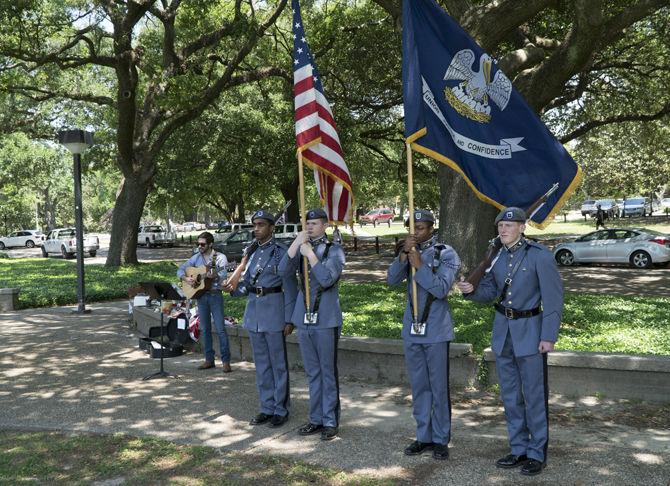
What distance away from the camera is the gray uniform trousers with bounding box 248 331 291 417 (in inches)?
247

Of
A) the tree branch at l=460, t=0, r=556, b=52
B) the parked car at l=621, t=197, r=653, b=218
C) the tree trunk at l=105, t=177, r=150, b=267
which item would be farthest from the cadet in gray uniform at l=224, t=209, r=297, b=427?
the parked car at l=621, t=197, r=653, b=218

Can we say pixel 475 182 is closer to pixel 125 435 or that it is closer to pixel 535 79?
pixel 125 435

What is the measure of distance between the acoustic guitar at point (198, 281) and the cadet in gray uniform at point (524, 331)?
4135 millimetres

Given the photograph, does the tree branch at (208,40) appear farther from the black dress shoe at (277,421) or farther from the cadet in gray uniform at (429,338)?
the cadet in gray uniform at (429,338)

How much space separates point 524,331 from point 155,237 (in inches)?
1923

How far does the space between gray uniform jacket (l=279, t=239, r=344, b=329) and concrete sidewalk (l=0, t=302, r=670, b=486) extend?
1046 millimetres

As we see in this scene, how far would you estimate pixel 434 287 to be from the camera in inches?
208

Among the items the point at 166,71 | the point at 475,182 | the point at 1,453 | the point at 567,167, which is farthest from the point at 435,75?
the point at 166,71

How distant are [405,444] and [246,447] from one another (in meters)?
1.39

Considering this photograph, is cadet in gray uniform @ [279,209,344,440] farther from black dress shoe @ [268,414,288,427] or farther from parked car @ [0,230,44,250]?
parked car @ [0,230,44,250]

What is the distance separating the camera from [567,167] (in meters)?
5.92

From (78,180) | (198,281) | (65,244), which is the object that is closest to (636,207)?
(65,244)

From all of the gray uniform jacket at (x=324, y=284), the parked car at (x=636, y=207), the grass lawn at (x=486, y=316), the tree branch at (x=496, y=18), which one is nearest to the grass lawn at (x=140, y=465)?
the gray uniform jacket at (x=324, y=284)

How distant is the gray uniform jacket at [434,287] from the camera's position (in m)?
5.28
